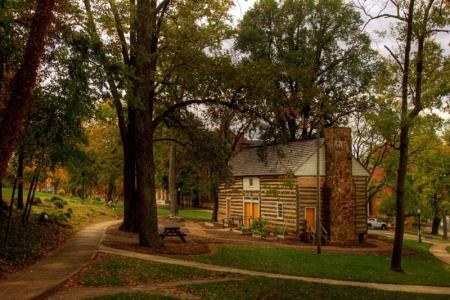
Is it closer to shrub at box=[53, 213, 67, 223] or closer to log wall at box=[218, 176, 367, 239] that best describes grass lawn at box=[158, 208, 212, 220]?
log wall at box=[218, 176, 367, 239]

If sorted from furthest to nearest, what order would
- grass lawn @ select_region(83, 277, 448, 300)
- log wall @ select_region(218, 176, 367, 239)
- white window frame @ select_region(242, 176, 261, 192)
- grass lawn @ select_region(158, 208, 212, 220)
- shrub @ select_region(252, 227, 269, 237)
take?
grass lawn @ select_region(158, 208, 212, 220) → white window frame @ select_region(242, 176, 261, 192) → log wall @ select_region(218, 176, 367, 239) → shrub @ select_region(252, 227, 269, 237) → grass lawn @ select_region(83, 277, 448, 300)

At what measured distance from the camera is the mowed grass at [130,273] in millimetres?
11967

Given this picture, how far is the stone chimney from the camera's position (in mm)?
29844

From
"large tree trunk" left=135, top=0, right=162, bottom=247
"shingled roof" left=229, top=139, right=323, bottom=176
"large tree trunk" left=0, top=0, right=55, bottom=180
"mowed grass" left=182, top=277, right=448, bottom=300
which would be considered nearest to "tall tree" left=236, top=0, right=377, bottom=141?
"shingled roof" left=229, top=139, right=323, bottom=176

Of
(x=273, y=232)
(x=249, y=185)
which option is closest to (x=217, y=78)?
(x=273, y=232)

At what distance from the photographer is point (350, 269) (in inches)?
739

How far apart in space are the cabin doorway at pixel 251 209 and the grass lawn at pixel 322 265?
1250 centimetres

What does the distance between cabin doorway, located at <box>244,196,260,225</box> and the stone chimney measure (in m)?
6.72

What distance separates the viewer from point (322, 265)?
19188mm

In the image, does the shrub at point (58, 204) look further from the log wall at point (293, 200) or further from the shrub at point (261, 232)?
the shrub at point (261, 232)

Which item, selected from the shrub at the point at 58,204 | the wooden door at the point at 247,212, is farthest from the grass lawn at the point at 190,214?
the shrub at the point at 58,204

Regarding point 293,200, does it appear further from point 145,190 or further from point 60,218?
point 60,218

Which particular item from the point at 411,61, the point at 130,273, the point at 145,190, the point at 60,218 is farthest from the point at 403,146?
the point at 60,218

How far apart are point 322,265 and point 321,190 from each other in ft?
40.4
